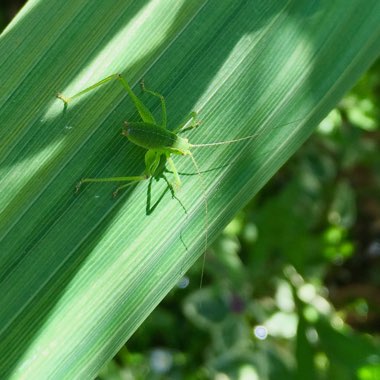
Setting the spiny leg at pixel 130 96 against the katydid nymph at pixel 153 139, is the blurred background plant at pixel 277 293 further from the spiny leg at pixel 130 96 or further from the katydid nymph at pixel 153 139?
the spiny leg at pixel 130 96

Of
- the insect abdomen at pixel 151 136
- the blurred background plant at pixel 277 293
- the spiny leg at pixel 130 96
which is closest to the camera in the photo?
the spiny leg at pixel 130 96

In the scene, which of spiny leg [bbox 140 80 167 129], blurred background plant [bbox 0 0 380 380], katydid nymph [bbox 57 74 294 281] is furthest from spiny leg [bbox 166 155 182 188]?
blurred background plant [bbox 0 0 380 380]

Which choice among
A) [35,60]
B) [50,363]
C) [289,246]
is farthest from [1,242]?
[289,246]

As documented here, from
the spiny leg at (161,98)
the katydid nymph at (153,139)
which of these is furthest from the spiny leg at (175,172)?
the spiny leg at (161,98)

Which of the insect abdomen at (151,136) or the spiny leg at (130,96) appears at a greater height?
the spiny leg at (130,96)

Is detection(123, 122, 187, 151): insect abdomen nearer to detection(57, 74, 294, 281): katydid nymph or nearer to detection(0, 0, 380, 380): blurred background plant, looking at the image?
detection(57, 74, 294, 281): katydid nymph

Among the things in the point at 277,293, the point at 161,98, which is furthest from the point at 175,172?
the point at 277,293
